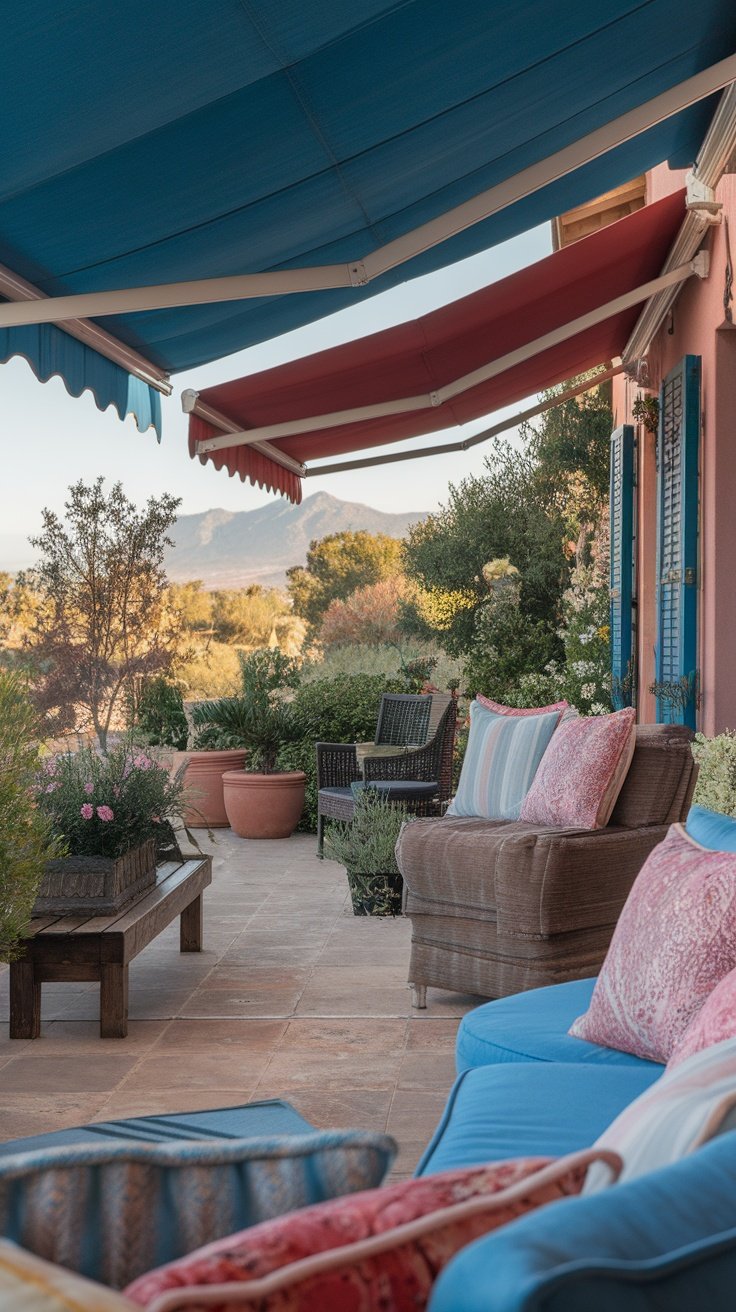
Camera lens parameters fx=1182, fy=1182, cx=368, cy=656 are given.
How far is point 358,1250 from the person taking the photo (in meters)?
0.82

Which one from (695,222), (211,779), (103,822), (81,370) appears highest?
(695,222)

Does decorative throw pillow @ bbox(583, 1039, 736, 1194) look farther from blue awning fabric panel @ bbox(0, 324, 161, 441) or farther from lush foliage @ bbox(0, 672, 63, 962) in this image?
blue awning fabric panel @ bbox(0, 324, 161, 441)

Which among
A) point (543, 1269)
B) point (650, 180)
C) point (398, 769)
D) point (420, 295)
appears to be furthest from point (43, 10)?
point (420, 295)

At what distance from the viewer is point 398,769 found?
755 cm

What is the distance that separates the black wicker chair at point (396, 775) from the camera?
7.38m

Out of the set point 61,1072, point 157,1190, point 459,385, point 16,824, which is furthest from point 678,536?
point 157,1190

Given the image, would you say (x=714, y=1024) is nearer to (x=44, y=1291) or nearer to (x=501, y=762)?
(x=44, y=1291)

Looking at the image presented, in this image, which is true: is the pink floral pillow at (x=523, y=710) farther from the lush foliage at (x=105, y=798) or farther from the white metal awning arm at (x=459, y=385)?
the white metal awning arm at (x=459, y=385)

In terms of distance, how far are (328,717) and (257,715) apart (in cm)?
57

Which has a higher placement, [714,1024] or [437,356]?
[437,356]

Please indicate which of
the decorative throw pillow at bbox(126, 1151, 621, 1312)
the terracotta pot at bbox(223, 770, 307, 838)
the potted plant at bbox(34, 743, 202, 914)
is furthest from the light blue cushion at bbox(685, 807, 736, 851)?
the terracotta pot at bbox(223, 770, 307, 838)

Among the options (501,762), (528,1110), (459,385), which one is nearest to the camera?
(528,1110)

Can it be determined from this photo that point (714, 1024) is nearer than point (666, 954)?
Yes

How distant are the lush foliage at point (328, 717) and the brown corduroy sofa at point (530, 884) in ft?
15.1
